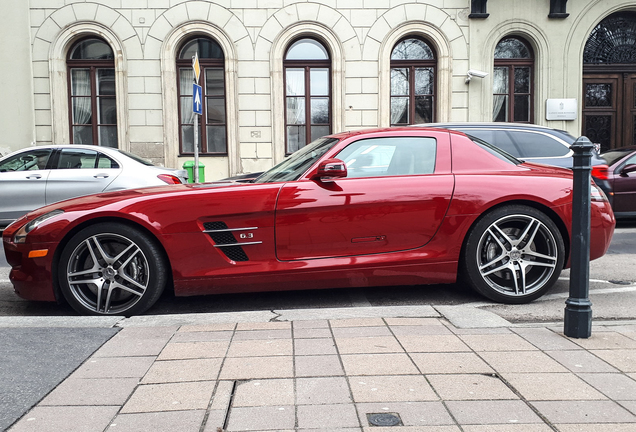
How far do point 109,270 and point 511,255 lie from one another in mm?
2980

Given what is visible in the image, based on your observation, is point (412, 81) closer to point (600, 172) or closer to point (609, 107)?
point (609, 107)

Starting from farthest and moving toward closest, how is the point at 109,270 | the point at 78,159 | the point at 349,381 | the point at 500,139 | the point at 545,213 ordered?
the point at 78,159 < the point at 500,139 < the point at 545,213 < the point at 109,270 < the point at 349,381

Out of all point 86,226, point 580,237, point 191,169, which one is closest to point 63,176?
point 191,169

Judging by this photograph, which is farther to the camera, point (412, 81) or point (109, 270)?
point (412, 81)

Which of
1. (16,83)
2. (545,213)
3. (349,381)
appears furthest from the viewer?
(16,83)

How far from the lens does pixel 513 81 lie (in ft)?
51.3

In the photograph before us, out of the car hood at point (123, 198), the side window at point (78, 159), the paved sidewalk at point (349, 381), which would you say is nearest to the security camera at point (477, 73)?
the side window at point (78, 159)

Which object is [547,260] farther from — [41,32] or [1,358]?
[41,32]

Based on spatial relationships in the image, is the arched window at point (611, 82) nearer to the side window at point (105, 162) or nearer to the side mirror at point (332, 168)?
the side window at point (105, 162)

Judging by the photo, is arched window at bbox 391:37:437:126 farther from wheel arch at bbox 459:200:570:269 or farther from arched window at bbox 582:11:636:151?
wheel arch at bbox 459:200:570:269

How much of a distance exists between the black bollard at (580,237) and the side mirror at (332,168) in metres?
1.56

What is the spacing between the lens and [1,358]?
10.5 ft

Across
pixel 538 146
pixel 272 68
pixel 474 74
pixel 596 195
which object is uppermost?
pixel 272 68

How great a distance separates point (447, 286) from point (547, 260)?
96 cm
